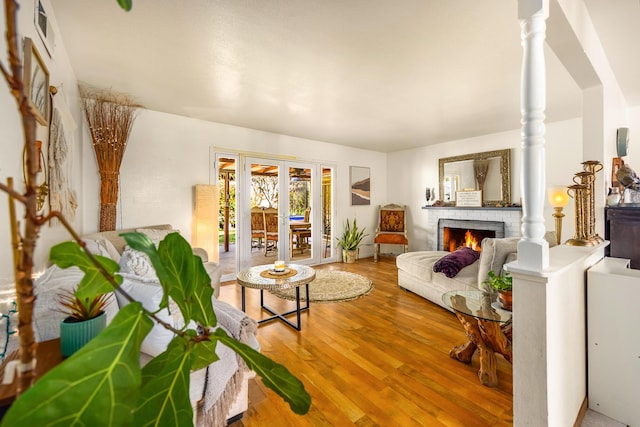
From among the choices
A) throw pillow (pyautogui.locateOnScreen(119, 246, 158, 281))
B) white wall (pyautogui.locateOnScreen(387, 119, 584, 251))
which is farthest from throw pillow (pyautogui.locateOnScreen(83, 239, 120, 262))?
white wall (pyautogui.locateOnScreen(387, 119, 584, 251))

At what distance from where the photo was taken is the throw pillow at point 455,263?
3033 mm

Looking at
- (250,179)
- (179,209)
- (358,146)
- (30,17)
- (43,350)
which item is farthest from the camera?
(358,146)

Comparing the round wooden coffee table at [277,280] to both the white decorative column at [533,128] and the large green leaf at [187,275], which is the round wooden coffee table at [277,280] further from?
the large green leaf at [187,275]

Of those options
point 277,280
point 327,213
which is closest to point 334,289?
point 277,280

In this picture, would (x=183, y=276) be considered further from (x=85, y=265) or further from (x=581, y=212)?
(x=581, y=212)

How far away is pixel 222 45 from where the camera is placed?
86.7 inches

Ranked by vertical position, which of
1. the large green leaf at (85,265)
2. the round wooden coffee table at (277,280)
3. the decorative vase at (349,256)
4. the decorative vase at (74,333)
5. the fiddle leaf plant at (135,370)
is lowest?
the decorative vase at (349,256)

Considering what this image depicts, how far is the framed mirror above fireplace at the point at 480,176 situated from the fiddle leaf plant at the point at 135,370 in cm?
539

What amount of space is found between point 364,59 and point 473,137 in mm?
3701

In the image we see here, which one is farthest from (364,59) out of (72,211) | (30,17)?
(72,211)

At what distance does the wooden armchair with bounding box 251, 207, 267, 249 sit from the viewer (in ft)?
15.6

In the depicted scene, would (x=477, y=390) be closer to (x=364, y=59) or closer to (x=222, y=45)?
(x=364, y=59)

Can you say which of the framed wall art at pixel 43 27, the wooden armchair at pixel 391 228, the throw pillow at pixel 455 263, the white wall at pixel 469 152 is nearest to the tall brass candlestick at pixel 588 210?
the white wall at pixel 469 152

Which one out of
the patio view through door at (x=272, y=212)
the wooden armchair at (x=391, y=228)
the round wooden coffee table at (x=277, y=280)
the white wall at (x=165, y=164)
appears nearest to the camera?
the round wooden coffee table at (x=277, y=280)
